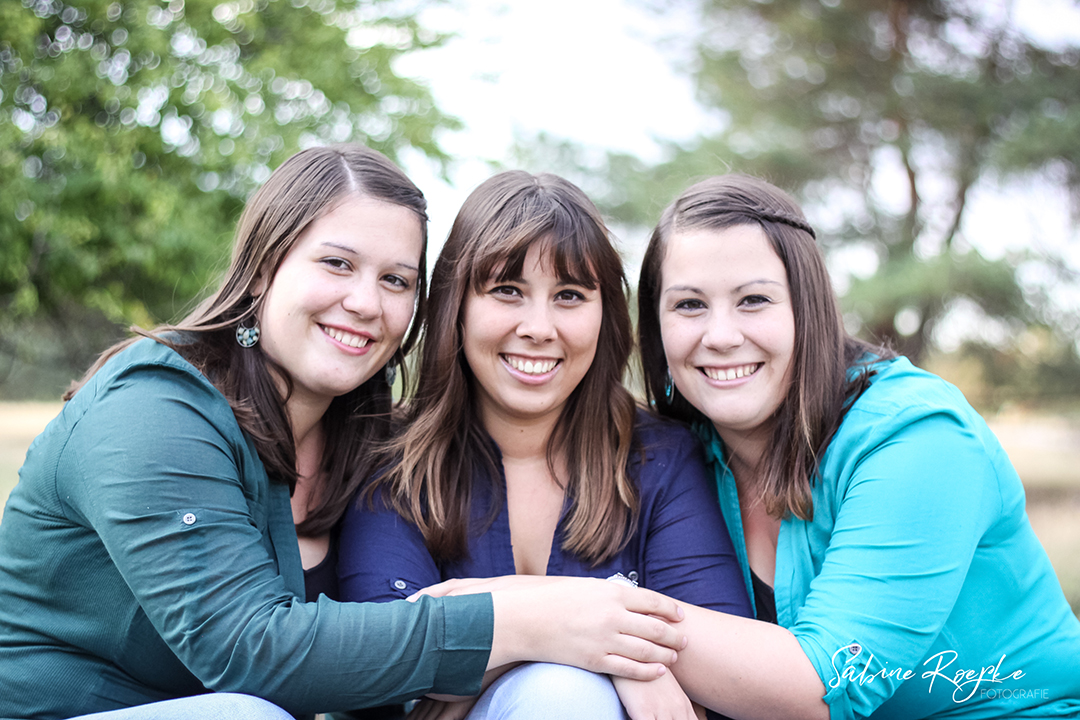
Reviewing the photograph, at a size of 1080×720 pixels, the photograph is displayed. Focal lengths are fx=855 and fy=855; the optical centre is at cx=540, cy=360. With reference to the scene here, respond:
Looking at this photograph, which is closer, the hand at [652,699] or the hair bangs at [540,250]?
the hand at [652,699]

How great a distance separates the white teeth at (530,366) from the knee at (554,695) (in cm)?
85

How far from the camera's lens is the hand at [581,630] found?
1.92 m

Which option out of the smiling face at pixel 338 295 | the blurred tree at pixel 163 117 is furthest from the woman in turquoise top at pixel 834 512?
the blurred tree at pixel 163 117

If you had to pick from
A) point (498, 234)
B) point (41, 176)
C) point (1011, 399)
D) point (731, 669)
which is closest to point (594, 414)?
point (498, 234)

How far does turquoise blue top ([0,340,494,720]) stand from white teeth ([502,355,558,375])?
0.76 meters

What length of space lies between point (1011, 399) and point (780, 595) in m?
9.81

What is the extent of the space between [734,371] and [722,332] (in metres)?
0.13

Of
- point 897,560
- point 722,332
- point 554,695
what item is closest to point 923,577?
point 897,560

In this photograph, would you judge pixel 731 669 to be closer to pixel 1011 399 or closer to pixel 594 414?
pixel 594 414

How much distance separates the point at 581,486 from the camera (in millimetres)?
2549

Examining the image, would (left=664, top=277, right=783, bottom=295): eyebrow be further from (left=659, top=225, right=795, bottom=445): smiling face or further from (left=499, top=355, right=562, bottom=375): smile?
(left=499, top=355, right=562, bottom=375): smile

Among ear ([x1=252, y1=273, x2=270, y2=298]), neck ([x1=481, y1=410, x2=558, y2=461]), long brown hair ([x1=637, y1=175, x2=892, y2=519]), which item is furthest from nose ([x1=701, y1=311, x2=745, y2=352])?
ear ([x1=252, y1=273, x2=270, y2=298])

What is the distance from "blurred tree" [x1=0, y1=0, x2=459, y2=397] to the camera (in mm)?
8484

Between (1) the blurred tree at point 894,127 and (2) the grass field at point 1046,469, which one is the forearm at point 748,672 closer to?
(2) the grass field at point 1046,469
